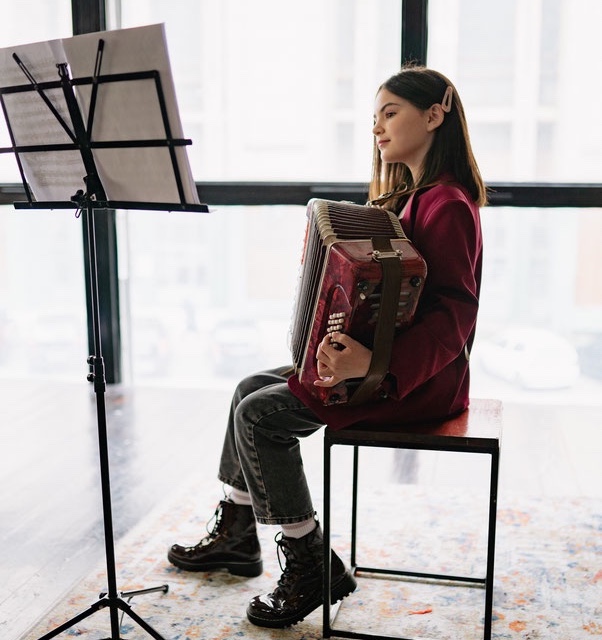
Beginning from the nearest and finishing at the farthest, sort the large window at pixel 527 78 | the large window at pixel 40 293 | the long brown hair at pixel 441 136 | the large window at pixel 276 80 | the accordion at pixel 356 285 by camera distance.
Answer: the accordion at pixel 356 285 < the long brown hair at pixel 441 136 < the large window at pixel 527 78 < the large window at pixel 276 80 < the large window at pixel 40 293

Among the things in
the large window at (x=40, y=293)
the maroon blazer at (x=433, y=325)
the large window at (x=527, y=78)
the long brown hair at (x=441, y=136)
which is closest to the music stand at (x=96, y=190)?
the maroon blazer at (x=433, y=325)

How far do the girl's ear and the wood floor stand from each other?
1.18 metres

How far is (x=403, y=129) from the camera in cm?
173

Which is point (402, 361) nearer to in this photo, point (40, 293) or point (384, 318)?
point (384, 318)

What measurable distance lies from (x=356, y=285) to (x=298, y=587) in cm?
71

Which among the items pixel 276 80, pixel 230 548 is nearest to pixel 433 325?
pixel 230 548

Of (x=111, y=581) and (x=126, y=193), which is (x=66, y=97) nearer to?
(x=126, y=193)

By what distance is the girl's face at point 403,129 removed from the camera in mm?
1723

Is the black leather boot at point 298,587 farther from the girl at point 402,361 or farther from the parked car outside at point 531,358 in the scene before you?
the parked car outside at point 531,358

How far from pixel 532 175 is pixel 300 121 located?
0.93 m

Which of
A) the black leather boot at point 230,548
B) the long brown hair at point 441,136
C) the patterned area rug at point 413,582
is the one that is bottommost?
the patterned area rug at point 413,582

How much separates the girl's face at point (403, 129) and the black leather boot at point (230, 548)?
2.86 feet

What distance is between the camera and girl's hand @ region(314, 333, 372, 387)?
1.46 meters

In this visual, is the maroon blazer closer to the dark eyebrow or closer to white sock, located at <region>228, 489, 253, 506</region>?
the dark eyebrow
